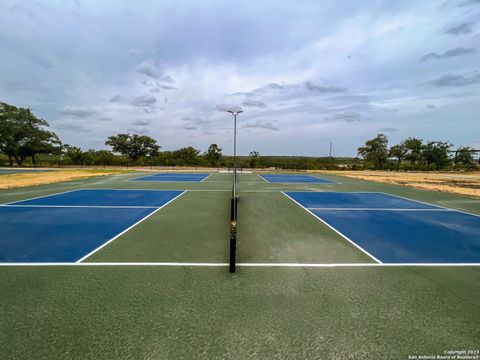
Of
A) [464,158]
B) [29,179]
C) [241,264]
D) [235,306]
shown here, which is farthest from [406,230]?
[464,158]

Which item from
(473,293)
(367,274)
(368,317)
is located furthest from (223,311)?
(473,293)

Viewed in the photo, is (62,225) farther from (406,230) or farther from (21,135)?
(21,135)

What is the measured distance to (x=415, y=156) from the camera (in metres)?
57.1

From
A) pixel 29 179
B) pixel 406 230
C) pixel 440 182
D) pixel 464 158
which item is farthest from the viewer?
pixel 464 158

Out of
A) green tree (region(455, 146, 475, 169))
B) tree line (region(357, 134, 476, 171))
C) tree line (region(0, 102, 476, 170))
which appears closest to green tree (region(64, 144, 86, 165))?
tree line (region(0, 102, 476, 170))

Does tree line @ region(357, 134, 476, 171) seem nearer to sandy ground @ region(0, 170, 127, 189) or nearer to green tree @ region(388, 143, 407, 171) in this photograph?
green tree @ region(388, 143, 407, 171)

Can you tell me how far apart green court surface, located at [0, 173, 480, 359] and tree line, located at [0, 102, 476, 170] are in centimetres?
4340

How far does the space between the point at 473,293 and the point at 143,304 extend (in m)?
5.45

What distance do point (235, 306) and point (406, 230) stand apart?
271 inches

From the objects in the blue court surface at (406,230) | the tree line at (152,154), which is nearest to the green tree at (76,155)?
the tree line at (152,154)

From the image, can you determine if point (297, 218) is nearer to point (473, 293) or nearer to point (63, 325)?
point (473, 293)

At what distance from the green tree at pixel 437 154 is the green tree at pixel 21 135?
86244 millimetres

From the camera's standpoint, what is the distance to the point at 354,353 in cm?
260

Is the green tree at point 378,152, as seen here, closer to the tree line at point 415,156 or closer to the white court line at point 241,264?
the tree line at point 415,156
